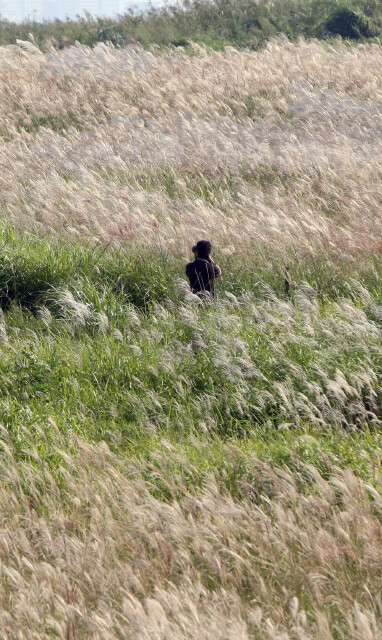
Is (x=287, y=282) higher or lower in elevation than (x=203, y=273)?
lower

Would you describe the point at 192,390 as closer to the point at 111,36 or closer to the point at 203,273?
the point at 203,273

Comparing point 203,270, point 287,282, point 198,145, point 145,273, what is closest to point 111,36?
point 198,145

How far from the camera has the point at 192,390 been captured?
6.12 metres

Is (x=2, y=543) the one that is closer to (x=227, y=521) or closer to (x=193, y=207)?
(x=227, y=521)

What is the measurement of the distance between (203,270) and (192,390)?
1.97 m

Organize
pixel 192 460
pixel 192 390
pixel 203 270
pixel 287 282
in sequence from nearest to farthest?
1. pixel 192 460
2. pixel 192 390
3. pixel 203 270
4. pixel 287 282

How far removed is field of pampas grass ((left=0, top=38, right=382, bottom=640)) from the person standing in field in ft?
0.86

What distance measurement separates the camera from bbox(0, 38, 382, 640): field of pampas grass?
362cm

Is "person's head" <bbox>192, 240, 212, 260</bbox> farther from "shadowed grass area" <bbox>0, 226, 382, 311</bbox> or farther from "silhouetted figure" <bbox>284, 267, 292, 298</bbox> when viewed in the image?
"silhouetted figure" <bbox>284, 267, 292, 298</bbox>

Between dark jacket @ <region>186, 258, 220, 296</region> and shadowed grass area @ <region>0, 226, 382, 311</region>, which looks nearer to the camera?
dark jacket @ <region>186, 258, 220, 296</region>

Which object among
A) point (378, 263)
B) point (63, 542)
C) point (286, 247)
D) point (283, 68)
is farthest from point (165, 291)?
point (283, 68)

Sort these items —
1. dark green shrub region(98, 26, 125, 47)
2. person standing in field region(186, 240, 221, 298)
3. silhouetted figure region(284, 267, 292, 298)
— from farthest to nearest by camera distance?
dark green shrub region(98, 26, 125, 47) < silhouetted figure region(284, 267, 292, 298) < person standing in field region(186, 240, 221, 298)

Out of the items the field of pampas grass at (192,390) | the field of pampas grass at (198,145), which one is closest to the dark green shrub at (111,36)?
the field of pampas grass at (198,145)

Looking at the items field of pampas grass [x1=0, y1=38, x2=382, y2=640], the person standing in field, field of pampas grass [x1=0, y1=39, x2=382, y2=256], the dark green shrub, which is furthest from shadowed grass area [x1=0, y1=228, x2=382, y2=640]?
the dark green shrub
